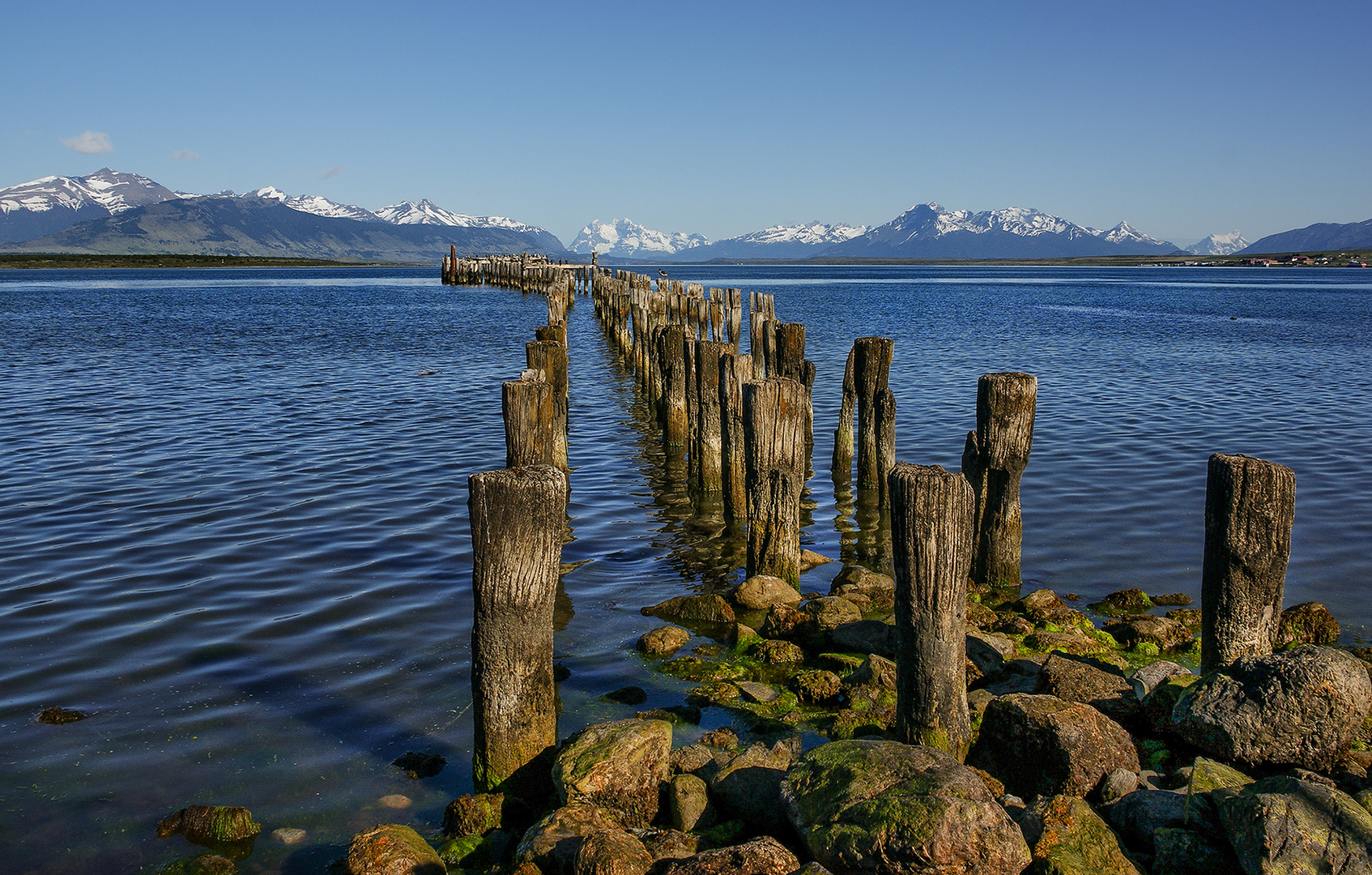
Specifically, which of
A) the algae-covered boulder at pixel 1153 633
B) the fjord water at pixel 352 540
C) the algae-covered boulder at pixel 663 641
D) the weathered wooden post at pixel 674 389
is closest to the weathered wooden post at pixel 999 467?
the fjord water at pixel 352 540

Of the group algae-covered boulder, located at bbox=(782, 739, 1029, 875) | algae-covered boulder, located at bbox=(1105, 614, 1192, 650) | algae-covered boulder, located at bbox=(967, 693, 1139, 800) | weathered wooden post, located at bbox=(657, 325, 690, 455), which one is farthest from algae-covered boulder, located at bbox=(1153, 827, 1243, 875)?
weathered wooden post, located at bbox=(657, 325, 690, 455)

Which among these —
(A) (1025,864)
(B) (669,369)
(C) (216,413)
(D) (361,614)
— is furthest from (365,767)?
(C) (216,413)

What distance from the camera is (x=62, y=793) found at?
5500 mm

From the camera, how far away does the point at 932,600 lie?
5.26 m

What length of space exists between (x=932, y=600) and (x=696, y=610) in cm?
330

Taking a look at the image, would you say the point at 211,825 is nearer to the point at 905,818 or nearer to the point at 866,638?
the point at 905,818

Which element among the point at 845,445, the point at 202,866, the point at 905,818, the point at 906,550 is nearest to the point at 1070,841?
the point at 905,818

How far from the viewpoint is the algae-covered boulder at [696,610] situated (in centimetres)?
815

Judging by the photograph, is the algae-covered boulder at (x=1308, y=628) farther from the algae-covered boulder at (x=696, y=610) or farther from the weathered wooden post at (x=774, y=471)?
the algae-covered boulder at (x=696, y=610)

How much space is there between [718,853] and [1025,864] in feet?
4.29

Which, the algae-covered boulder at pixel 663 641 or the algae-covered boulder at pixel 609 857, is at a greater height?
the algae-covered boulder at pixel 609 857

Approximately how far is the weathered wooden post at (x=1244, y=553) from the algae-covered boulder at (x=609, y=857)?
3.99 meters

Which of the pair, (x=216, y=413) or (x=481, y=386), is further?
(x=481, y=386)

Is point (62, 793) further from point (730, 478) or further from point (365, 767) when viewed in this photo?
point (730, 478)
